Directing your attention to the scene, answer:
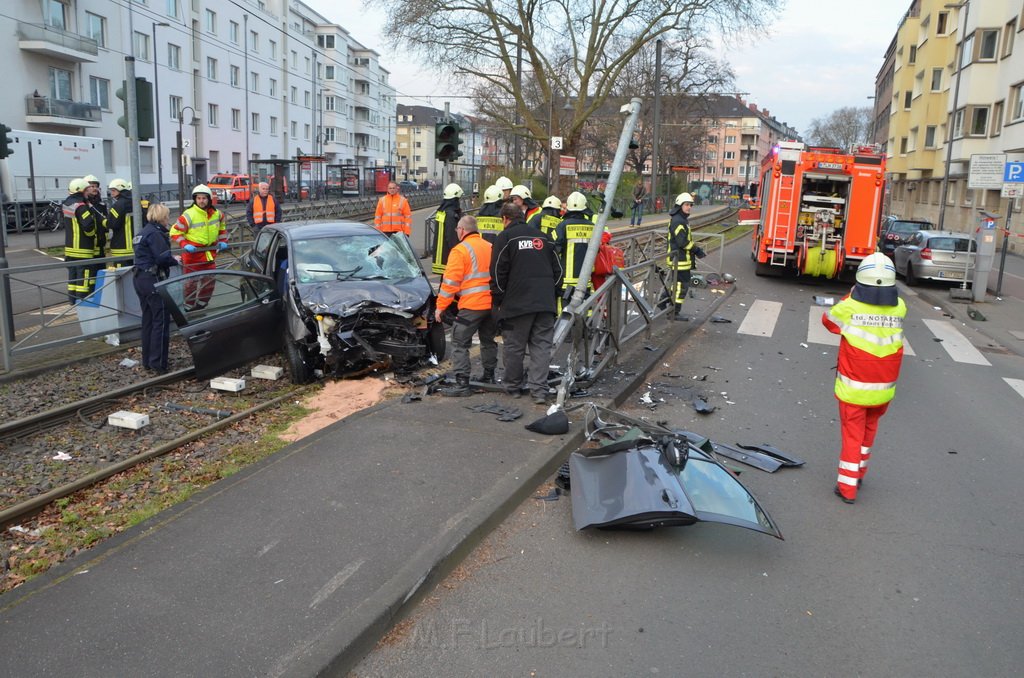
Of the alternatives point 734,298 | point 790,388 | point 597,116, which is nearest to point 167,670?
point 790,388

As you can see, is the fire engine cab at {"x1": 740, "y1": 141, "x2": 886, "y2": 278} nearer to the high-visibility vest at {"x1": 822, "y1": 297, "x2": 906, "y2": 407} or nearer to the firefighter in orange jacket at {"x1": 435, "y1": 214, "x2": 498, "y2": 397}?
the firefighter in orange jacket at {"x1": 435, "y1": 214, "x2": 498, "y2": 397}

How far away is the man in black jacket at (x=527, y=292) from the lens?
6836 millimetres

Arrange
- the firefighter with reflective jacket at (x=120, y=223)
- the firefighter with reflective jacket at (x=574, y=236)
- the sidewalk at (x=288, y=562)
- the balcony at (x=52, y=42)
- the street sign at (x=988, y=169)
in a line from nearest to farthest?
1. the sidewalk at (x=288, y=562)
2. the firefighter with reflective jacket at (x=574, y=236)
3. the firefighter with reflective jacket at (x=120, y=223)
4. the street sign at (x=988, y=169)
5. the balcony at (x=52, y=42)

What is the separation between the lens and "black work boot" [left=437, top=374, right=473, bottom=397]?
23.8 feet

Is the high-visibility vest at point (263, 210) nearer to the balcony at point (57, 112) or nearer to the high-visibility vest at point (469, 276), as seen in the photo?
the high-visibility vest at point (469, 276)

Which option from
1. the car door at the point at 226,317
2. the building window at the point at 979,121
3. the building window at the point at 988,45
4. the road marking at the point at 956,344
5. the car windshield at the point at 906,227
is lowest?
the road marking at the point at 956,344

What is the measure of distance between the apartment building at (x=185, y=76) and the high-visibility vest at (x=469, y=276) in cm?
2028

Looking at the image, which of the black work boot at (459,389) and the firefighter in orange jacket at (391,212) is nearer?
the black work boot at (459,389)

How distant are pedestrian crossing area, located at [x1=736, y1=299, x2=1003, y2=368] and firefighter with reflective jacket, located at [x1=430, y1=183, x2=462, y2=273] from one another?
4.72 m

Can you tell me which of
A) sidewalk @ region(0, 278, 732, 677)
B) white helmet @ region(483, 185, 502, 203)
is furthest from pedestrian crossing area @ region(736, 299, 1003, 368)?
sidewalk @ region(0, 278, 732, 677)

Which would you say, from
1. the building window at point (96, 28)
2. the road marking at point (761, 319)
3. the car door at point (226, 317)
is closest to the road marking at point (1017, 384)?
the road marking at point (761, 319)

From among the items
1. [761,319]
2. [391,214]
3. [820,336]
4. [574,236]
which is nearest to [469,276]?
[574,236]

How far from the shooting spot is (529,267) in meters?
6.84

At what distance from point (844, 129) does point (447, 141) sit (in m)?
93.6
